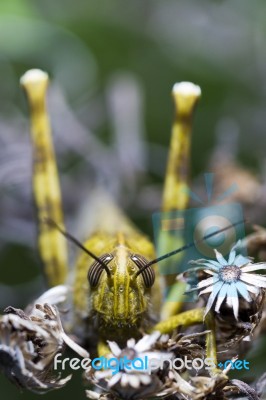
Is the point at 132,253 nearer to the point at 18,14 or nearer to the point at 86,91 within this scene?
the point at 18,14

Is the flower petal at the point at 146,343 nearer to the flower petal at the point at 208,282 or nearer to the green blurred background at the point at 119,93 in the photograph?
the flower petal at the point at 208,282

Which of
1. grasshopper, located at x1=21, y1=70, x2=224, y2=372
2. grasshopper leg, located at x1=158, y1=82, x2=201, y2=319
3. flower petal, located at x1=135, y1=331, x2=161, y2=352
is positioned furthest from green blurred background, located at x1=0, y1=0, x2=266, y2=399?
flower petal, located at x1=135, y1=331, x2=161, y2=352

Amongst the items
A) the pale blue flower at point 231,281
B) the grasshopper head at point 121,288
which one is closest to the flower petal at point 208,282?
the pale blue flower at point 231,281

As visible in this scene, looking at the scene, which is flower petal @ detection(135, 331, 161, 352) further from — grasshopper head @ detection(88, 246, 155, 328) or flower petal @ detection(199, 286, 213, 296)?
grasshopper head @ detection(88, 246, 155, 328)

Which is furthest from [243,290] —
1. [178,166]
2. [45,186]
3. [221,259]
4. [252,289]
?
[45,186]

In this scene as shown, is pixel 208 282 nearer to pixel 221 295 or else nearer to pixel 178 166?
pixel 221 295
